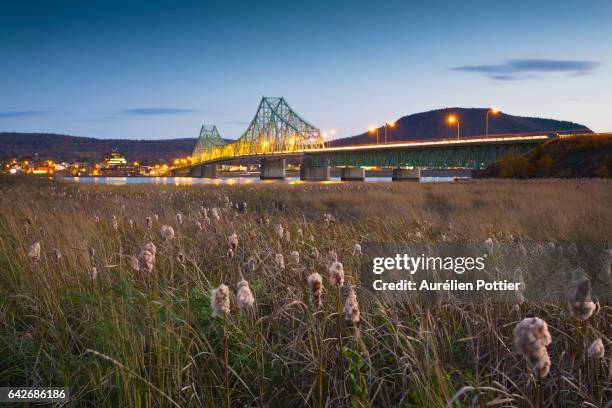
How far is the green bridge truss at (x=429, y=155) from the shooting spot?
57.1 metres

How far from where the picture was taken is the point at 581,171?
34094mm

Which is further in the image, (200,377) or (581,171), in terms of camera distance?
(581,171)

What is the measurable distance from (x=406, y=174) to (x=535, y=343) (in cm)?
8649

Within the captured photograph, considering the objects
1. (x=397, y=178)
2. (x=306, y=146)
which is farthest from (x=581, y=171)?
(x=306, y=146)

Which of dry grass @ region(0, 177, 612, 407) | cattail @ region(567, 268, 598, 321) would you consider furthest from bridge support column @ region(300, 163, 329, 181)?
cattail @ region(567, 268, 598, 321)

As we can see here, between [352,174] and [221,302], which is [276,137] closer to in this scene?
[352,174]

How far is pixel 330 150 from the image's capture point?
8594cm

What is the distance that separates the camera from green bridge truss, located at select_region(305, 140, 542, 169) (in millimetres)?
57062

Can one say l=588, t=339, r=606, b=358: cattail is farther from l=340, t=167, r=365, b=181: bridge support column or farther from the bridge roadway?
l=340, t=167, r=365, b=181: bridge support column

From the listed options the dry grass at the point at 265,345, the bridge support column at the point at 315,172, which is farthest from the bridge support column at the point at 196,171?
the dry grass at the point at 265,345

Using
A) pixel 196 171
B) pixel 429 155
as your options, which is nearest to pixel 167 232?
pixel 429 155

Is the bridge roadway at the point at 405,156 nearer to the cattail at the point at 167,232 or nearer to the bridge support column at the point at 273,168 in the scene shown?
the bridge support column at the point at 273,168

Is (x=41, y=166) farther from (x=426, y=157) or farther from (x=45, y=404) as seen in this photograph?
(x=45, y=404)

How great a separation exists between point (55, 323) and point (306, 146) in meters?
111
